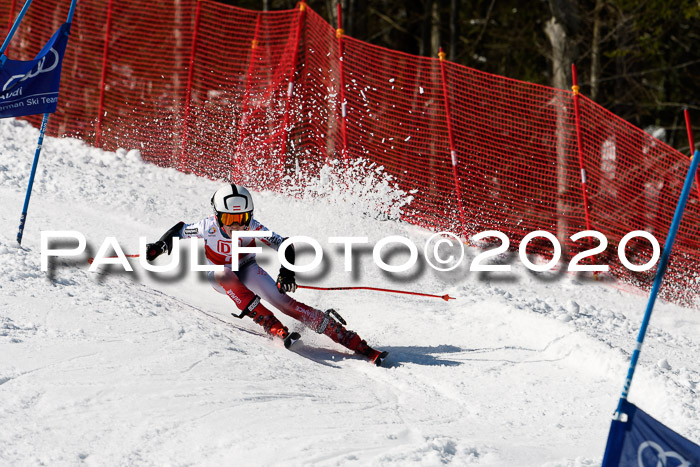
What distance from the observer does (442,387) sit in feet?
21.5

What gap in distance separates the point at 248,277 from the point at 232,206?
2.26 ft

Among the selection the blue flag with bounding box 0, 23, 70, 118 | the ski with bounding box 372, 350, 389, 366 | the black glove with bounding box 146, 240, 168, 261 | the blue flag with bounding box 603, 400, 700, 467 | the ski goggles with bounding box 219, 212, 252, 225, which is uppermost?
the blue flag with bounding box 0, 23, 70, 118

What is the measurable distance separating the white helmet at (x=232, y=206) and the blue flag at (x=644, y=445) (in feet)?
14.0

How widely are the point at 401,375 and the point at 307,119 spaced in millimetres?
6049

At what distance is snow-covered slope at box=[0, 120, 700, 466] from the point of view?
4820mm

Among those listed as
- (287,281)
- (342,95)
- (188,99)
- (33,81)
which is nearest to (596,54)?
(342,95)

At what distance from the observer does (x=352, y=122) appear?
11.6 metres

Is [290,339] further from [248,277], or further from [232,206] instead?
[232,206]

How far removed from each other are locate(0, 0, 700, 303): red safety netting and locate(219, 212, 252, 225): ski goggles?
4.22 metres

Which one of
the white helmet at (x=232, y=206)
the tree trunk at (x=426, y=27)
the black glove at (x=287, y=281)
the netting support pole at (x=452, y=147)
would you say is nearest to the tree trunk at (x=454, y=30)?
the tree trunk at (x=426, y=27)

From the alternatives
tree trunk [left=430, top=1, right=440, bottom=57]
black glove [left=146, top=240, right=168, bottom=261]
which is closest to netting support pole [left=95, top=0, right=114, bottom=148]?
black glove [left=146, top=240, right=168, bottom=261]

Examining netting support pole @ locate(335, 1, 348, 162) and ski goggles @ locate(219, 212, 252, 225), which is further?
netting support pole @ locate(335, 1, 348, 162)

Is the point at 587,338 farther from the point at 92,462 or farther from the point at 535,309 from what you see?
the point at 92,462

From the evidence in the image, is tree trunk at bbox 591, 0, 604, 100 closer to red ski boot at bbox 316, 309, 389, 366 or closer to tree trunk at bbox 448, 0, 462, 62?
tree trunk at bbox 448, 0, 462, 62
